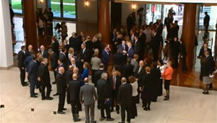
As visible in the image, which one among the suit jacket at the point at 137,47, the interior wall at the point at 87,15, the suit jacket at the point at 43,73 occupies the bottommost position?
the suit jacket at the point at 43,73

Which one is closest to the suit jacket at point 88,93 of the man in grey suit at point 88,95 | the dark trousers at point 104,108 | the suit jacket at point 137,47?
the man in grey suit at point 88,95

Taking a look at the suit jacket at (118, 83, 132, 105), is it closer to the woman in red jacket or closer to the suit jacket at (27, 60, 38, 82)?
the woman in red jacket

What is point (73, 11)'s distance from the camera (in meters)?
26.4

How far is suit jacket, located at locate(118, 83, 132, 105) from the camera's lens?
9.26 m

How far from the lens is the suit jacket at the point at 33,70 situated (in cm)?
1149

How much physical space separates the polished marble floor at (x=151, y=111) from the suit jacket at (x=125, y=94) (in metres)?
1.04

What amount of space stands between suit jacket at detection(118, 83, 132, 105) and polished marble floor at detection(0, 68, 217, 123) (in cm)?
104

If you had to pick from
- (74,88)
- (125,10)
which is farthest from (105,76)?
(125,10)

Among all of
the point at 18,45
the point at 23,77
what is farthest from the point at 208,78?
the point at 18,45

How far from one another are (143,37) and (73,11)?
12176 mm

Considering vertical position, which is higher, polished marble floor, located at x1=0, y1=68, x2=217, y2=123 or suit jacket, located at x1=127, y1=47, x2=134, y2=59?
suit jacket, located at x1=127, y1=47, x2=134, y2=59

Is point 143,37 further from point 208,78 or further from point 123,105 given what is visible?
point 123,105

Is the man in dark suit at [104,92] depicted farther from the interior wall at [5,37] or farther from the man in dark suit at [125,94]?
the interior wall at [5,37]

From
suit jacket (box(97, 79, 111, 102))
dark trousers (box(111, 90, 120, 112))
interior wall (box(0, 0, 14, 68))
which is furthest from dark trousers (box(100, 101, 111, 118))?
interior wall (box(0, 0, 14, 68))
